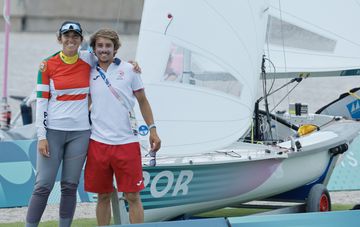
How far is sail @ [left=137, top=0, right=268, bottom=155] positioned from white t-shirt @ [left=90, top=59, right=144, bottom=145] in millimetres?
1271

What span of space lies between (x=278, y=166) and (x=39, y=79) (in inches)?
92.6

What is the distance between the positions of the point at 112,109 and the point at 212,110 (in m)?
1.65

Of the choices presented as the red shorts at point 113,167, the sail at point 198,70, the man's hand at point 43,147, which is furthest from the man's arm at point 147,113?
the sail at point 198,70

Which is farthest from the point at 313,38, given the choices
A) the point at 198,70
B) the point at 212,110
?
the point at 212,110

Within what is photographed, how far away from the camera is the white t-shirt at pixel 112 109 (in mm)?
6852

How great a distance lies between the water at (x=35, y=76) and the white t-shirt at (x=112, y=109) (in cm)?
533

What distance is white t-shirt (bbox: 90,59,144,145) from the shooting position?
A: 685 cm

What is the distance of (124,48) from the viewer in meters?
39.5

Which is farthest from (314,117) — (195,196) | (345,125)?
(195,196)

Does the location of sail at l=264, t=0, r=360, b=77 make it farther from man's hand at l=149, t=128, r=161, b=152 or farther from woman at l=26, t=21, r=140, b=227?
woman at l=26, t=21, r=140, b=227

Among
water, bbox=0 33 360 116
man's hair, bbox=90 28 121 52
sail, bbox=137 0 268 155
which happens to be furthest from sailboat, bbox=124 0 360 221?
water, bbox=0 33 360 116

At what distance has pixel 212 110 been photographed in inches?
330

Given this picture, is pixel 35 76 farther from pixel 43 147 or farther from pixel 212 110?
pixel 43 147

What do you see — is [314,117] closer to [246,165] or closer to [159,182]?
[246,165]
